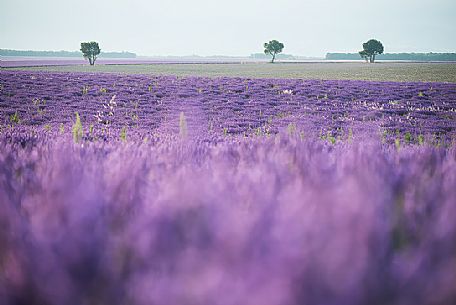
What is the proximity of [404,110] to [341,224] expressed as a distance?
22.8m

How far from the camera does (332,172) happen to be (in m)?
1.36

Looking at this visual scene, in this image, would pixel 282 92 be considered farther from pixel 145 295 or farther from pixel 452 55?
pixel 452 55

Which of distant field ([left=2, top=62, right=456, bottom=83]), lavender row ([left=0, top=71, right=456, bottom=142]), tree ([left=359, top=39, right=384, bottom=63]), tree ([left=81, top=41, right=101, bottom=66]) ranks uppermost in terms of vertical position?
tree ([left=359, top=39, right=384, bottom=63])

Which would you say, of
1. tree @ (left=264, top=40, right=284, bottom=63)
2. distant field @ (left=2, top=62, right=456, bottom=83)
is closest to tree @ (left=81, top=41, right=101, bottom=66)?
distant field @ (left=2, top=62, right=456, bottom=83)

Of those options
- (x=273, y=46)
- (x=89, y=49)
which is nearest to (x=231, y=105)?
(x=89, y=49)

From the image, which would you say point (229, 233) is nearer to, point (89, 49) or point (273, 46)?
point (89, 49)

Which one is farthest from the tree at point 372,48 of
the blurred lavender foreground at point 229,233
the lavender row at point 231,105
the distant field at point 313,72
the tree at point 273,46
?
the blurred lavender foreground at point 229,233

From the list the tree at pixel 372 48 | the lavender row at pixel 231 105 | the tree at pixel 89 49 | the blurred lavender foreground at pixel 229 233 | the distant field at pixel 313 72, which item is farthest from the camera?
the tree at pixel 372 48

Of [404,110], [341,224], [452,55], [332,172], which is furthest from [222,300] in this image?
[452,55]

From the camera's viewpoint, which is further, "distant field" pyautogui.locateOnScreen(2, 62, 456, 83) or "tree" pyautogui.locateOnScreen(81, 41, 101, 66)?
"tree" pyautogui.locateOnScreen(81, 41, 101, 66)

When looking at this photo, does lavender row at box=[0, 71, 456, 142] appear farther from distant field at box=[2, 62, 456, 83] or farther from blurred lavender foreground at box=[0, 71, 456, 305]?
distant field at box=[2, 62, 456, 83]

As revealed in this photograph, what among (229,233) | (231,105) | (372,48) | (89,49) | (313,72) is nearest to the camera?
(229,233)

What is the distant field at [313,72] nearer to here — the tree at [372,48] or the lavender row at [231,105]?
the lavender row at [231,105]

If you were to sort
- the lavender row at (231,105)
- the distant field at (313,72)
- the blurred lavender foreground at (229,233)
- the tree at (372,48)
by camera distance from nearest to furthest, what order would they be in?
the blurred lavender foreground at (229,233) < the lavender row at (231,105) < the distant field at (313,72) < the tree at (372,48)
